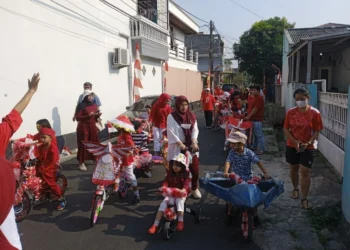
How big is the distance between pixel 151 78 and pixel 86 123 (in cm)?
1002

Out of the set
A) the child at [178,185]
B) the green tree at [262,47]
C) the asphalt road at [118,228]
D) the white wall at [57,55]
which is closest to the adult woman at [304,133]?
the asphalt road at [118,228]

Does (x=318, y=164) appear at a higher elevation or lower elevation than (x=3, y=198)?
lower

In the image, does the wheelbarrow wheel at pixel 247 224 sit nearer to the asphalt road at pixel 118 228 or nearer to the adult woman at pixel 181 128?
the asphalt road at pixel 118 228

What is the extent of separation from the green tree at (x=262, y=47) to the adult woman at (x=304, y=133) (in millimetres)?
25419

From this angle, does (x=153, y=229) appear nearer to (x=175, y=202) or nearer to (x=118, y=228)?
(x=175, y=202)

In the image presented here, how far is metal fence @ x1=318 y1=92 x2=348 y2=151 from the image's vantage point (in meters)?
6.25

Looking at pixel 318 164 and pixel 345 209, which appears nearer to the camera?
pixel 345 209

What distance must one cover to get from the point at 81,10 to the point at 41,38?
2.44 meters

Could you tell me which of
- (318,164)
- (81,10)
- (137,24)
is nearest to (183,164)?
(318,164)

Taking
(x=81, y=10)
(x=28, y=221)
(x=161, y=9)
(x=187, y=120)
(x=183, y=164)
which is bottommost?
(x=28, y=221)

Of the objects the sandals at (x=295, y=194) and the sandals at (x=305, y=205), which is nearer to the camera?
the sandals at (x=305, y=205)

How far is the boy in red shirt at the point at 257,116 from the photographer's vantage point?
7.98 metres

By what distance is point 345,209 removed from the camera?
4.32 meters

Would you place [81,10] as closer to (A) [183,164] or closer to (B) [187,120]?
(B) [187,120]
